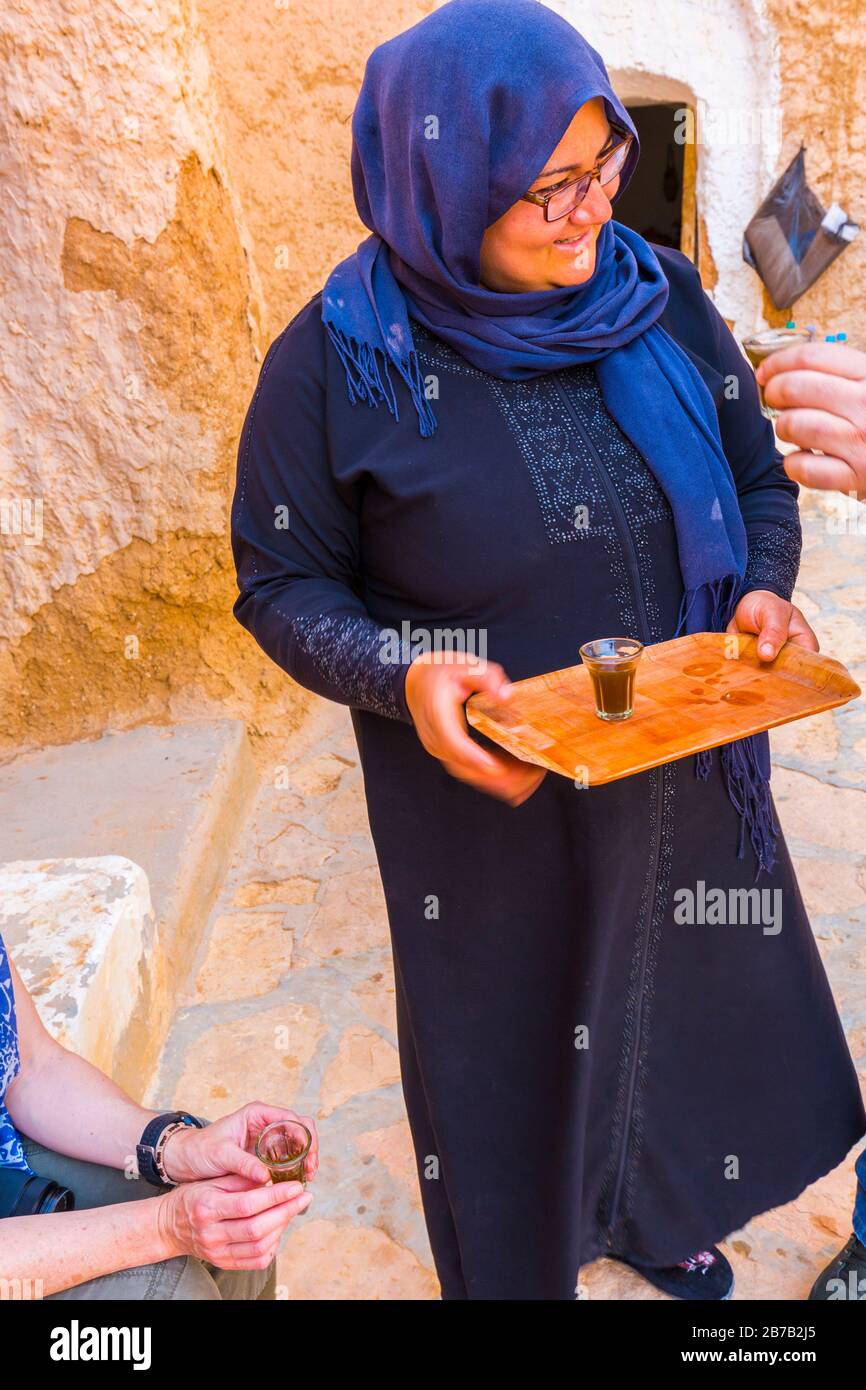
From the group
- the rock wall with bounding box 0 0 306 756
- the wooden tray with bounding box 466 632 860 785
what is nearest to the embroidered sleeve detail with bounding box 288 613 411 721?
the wooden tray with bounding box 466 632 860 785

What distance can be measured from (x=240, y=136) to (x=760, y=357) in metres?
3.43

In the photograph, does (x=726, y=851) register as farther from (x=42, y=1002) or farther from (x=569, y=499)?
(x=42, y=1002)

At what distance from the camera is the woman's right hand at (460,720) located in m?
1.60

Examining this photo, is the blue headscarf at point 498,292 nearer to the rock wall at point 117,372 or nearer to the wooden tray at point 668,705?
the wooden tray at point 668,705

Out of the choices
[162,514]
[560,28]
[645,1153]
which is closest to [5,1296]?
[645,1153]

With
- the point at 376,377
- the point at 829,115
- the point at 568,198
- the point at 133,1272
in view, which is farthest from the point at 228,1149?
the point at 829,115

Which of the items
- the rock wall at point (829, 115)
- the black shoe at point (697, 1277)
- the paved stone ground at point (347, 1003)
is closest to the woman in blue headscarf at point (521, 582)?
the black shoe at point (697, 1277)

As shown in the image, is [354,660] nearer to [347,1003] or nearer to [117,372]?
[347,1003]

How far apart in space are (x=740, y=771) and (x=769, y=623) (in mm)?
267

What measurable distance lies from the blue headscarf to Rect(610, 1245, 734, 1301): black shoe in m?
0.97

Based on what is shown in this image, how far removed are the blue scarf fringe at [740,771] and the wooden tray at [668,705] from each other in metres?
0.06

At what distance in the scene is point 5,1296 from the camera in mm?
1500

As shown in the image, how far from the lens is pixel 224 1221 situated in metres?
1.55

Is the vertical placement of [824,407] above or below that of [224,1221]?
above
